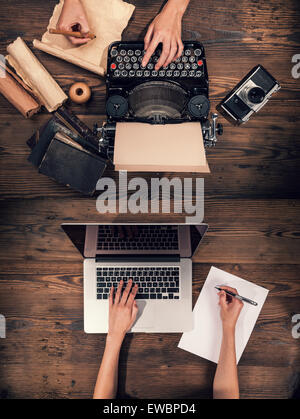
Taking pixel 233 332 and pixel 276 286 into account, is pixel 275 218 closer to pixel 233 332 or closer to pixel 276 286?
pixel 276 286

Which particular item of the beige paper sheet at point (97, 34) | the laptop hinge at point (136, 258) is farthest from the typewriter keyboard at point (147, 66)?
the laptop hinge at point (136, 258)

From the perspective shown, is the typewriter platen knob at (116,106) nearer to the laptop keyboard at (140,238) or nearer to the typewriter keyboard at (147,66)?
the typewriter keyboard at (147,66)

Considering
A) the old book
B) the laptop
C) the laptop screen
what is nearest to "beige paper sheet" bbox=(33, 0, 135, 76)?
the old book

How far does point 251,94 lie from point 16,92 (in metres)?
0.90

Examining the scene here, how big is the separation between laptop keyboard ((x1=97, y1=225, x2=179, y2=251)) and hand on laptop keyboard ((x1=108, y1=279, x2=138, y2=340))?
0.48ft

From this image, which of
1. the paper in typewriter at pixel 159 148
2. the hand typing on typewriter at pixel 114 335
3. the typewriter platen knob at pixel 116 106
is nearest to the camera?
the paper in typewriter at pixel 159 148

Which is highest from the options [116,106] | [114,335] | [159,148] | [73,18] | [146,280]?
[73,18]

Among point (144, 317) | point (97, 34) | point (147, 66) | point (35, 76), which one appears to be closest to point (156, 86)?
point (147, 66)

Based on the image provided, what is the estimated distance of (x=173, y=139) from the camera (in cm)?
106

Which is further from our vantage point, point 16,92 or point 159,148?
point 16,92

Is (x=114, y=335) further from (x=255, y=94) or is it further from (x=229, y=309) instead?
(x=255, y=94)

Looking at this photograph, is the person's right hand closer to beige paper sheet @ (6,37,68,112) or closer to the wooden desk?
the wooden desk

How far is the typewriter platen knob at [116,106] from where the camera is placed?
1.13 metres

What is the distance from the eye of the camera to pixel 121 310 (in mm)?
1238
